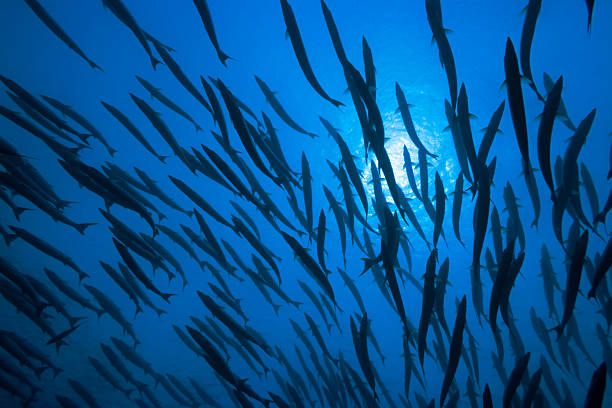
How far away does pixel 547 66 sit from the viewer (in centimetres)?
875

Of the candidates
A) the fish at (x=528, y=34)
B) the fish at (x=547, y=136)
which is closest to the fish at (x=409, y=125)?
the fish at (x=528, y=34)

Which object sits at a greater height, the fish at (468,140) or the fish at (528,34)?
the fish at (528,34)

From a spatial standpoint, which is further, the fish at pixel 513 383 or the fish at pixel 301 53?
the fish at pixel 301 53

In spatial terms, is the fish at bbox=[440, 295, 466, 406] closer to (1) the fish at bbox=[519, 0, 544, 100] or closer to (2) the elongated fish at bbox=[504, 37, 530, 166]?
(2) the elongated fish at bbox=[504, 37, 530, 166]

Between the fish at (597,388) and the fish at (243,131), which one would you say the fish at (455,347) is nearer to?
the fish at (597,388)

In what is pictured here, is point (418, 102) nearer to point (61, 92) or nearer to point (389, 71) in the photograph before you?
point (389, 71)

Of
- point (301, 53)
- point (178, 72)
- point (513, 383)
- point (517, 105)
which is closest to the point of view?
point (517, 105)

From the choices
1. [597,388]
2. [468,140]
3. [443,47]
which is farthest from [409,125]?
[597,388]

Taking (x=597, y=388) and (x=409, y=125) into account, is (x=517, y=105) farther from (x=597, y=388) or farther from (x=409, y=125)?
(x=409, y=125)

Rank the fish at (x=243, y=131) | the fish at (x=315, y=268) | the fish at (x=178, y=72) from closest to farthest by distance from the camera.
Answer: the fish at (x=243, y=131), the fish at (x=315, y=268), the fish at (x=178, y=72)

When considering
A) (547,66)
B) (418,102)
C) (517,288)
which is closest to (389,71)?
(418,102)

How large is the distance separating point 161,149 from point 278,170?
875 cm

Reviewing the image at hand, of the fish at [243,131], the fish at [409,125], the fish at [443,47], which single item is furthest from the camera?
the fish at [409,125]

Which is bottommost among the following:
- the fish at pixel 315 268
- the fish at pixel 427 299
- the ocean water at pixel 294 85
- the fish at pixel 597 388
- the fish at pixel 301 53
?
the fish at pixel 597 388
